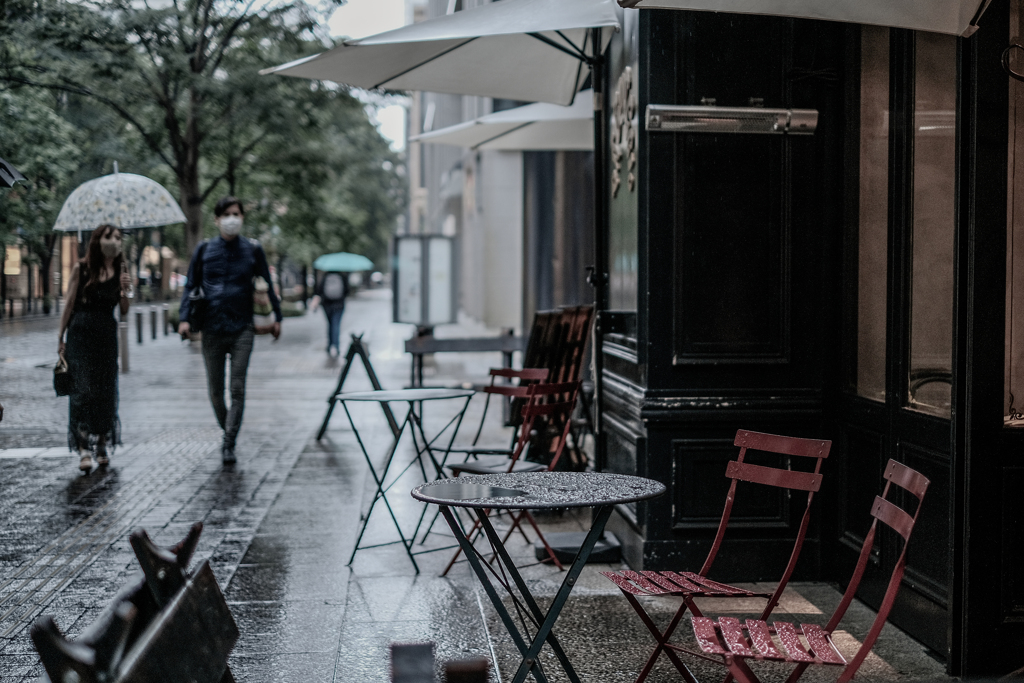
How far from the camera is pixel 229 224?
8570 mm

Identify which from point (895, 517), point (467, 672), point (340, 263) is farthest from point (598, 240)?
point (340, 263)

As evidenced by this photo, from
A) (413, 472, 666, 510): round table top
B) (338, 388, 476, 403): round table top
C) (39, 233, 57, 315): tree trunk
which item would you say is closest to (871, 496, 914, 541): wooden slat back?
(413, 472, 666, 510): round table top

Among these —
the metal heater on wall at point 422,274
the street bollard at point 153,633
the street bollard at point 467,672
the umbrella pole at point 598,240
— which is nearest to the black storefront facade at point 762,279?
the umbrella pole at point 598,240

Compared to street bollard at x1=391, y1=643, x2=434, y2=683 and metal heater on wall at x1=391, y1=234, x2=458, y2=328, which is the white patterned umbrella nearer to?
street bollard at x1=391, y1=643, x2=434, y2=683

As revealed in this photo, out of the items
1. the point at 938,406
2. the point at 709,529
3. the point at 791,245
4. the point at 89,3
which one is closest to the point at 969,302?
the point at 938,406

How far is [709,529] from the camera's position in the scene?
5.27 metres

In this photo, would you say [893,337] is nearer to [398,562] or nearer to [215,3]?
[398,562]

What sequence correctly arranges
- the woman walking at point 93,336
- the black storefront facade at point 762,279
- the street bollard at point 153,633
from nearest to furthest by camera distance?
the street bollard at point 153,633
the black storefront facade at point 762,279
the woman walking at point 93,336

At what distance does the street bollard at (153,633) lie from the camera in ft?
5.76

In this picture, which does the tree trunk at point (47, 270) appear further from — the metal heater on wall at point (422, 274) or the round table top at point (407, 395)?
the metal heater on wall at point (422, 274)

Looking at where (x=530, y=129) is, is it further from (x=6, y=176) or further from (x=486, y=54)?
(x=6, y=176)

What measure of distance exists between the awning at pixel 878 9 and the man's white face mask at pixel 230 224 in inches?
227

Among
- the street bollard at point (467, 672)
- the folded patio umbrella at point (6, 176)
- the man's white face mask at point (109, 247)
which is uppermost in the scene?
the folded patio umbrella at point (6, 176)

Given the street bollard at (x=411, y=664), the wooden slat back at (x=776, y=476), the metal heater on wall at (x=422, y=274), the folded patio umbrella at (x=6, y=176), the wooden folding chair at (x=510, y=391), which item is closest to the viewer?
the street bollard at (x=411, y=664)
